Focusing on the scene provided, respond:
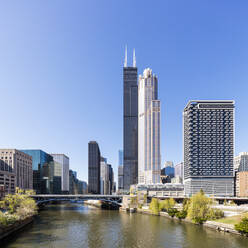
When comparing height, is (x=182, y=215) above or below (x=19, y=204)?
below

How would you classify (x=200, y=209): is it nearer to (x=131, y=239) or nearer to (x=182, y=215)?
(x=182, y=215)

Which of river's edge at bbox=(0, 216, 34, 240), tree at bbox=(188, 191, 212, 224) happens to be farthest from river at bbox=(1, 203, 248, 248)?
tree at bbox=(188, 191, 212, 224)

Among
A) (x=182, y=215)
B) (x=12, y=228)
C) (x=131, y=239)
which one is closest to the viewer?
(x=131, y=239)

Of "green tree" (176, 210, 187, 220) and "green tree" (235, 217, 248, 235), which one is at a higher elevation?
"green tree" (235, 217, 248, 235)

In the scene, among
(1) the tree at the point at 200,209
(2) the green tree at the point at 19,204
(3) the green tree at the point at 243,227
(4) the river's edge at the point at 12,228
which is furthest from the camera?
(1) the tree at the point at 200,209

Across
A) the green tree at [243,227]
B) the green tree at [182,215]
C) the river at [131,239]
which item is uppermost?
the green tree at [243,227]

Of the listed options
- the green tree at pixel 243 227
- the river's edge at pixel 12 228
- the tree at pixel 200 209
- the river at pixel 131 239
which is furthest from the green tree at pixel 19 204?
the green tree at pixel 243 227

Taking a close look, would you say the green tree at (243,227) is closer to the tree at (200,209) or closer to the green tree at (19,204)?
the tree at (200,209)

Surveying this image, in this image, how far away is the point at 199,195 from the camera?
336 ft

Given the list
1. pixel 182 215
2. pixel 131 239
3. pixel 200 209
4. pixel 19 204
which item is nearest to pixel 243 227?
pixel 200 209

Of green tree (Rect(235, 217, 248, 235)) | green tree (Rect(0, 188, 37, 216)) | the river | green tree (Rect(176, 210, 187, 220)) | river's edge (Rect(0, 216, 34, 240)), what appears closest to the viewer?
the river

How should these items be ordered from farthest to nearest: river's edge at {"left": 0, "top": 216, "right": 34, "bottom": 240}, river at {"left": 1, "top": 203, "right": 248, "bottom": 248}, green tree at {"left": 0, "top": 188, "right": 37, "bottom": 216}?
green tree at {"left": 0, "top": 188, "right": 37, "bottom": 216} → river's edge at {"left": 0, "top": 216, "right": 34, "bottom": 240} → river at {"left": 1, "top": 203, "right": 248, "bottom": 248}

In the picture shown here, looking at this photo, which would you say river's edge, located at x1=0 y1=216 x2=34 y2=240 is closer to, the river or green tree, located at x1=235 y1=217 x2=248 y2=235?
the river

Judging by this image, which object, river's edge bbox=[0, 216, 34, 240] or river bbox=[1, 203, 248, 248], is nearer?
river bbox=[1, 203, 248, 248]
